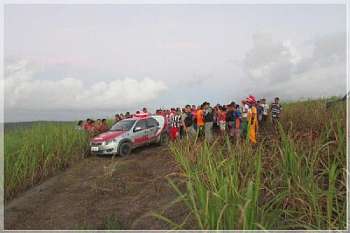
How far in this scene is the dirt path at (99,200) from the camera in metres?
7.48

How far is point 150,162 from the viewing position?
12.5m

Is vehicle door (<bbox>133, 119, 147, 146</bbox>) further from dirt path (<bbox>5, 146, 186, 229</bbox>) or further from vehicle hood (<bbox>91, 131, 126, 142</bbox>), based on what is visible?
dirt path (<bbox>5, 146, 186, 229</bbox>)

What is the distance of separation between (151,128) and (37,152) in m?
5.02

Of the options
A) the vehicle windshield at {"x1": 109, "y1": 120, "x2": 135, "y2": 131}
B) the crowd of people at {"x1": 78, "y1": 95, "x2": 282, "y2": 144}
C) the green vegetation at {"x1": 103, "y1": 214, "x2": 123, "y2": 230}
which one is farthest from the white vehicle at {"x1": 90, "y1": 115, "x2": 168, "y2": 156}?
the green vegetation at {"x1": 103, "y1": 214, "x2": 123, "y2": 230}

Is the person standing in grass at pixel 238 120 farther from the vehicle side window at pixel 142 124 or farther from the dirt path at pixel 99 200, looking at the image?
the vehicle side window at pixel 142 124

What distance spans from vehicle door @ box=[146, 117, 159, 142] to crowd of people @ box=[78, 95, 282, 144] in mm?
449

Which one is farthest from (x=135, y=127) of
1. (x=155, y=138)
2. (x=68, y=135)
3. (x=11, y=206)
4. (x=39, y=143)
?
(x=11, y=206)

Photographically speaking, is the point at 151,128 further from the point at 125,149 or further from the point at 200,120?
the point at 200,120

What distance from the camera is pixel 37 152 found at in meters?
12.2

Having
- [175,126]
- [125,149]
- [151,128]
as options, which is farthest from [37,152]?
[175,126]

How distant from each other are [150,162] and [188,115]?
308cm

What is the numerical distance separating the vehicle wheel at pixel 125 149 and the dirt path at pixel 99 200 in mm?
1783

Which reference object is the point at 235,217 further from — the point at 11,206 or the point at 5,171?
the point at 5,171

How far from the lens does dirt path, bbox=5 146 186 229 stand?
24.5ft
